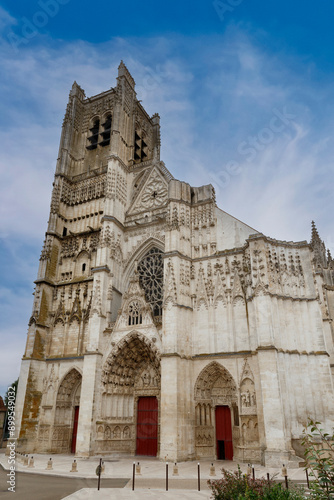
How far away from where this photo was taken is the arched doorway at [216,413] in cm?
1623

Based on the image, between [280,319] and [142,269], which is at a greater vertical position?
[142,269]

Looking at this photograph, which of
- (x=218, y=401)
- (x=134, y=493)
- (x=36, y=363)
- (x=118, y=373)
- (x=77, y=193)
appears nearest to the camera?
(x=134, y=493)

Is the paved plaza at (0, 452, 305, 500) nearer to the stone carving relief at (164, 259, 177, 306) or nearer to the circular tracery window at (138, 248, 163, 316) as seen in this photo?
the stone carving relief at (164, 259, 177, 306)

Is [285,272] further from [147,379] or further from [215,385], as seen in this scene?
[147,379]

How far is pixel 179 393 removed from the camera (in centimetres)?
1600

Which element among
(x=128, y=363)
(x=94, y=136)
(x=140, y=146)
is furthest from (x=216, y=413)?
(x=94, y=136)

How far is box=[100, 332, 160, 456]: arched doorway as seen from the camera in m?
18.0

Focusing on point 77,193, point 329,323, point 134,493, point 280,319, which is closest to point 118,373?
point 280,319

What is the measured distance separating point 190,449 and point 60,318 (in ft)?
35.7

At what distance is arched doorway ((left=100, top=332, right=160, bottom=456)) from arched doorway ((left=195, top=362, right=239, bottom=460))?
244 cm

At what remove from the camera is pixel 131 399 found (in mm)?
19125

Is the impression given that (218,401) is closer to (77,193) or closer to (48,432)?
(48,432)

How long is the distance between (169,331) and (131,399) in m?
4.88

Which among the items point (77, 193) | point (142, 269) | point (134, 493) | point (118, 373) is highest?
point (77, 193)
